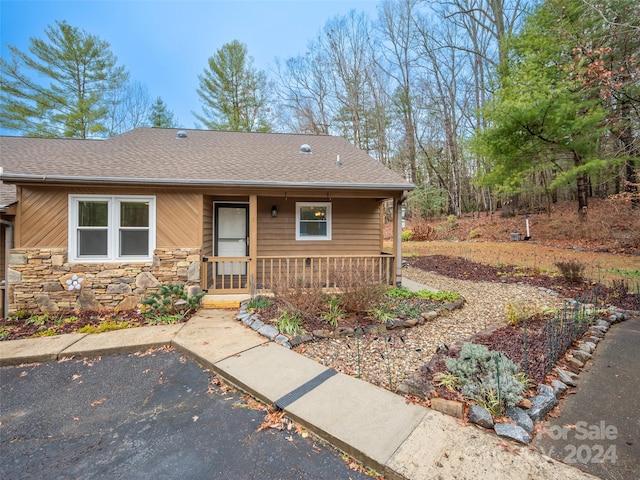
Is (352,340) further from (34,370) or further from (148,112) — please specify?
(148,112)

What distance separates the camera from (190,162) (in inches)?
259

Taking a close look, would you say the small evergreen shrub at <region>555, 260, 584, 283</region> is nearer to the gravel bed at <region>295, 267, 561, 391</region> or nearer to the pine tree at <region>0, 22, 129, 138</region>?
the gravel bed at <region>295, 267, 561, 391</region>

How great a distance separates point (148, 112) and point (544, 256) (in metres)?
23.0

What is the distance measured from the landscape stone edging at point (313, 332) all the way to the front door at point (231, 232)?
104 inches

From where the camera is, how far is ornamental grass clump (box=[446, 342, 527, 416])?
2.38 meters

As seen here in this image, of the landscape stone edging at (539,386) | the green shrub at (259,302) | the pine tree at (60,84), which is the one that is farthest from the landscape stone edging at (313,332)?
the pine tree at (60,84)

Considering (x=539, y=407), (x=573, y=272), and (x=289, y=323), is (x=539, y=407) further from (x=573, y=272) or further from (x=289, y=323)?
(x=573, y=272)

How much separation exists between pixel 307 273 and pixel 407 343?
11.0ft

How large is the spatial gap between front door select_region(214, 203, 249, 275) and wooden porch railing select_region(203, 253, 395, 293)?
0.30 m

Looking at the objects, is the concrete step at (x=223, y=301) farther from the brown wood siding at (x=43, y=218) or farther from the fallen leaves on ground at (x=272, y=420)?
the fallen leaves on ground at (x=272, y=420)

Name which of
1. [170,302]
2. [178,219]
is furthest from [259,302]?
[178,219]

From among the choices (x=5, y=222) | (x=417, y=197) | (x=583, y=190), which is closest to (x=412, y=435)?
(x=5, y=222)

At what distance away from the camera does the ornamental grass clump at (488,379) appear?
2.38 metres

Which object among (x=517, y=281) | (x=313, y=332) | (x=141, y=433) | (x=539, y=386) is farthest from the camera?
(x=517, y=281)
